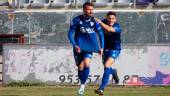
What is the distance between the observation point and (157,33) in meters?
21.2

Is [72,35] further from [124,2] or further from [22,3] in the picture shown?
[22,3]

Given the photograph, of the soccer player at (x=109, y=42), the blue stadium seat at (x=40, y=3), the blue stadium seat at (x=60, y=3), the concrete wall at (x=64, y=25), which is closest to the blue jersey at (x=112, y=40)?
the soccer player at (x=109, y=42)

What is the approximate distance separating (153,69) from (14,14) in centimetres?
821

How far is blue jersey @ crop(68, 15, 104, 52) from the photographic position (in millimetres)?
10882

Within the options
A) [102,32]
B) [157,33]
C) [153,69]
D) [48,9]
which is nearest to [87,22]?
[102,32]

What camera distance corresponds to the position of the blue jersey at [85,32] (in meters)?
10.9

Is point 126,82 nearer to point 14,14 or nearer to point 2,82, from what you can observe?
point 2,82

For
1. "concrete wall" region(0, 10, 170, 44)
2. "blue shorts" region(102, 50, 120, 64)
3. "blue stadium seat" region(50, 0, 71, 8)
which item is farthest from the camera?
"blue stadium seat" region(50, 0, 71, 8)

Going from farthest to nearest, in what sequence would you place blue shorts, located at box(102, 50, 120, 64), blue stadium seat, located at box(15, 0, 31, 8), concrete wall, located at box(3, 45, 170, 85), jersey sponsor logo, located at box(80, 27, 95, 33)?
blue stadium seat, located at box(15, 0, 31, 8), concrete wall, located at box(3, 45, 170, 85), blue shorts, located at box(102, 50, 120, 64), jersey sponsor logo, located at box(80, 27, 95, 33)

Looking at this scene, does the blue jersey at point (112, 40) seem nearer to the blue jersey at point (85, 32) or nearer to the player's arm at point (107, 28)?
the player's arm at point (107, 28)

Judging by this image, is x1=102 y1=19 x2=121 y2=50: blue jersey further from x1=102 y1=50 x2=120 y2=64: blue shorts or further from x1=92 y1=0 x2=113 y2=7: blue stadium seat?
x1=92 y1=0 x2=113 y2=7: blue stadium seat

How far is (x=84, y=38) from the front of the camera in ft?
36.5

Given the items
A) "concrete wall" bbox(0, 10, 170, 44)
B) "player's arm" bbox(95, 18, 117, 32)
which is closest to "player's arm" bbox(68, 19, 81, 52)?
"player's arm" bbox(95, 18, 117, 32)

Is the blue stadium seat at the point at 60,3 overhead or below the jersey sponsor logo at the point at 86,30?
below
